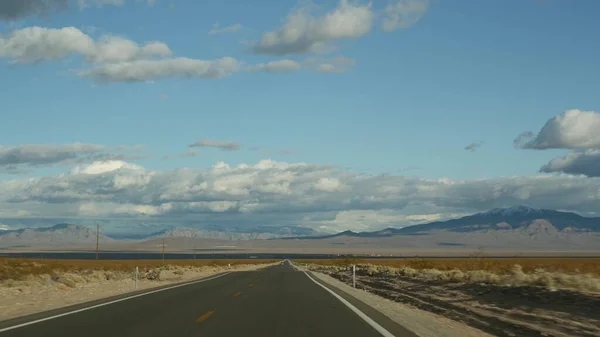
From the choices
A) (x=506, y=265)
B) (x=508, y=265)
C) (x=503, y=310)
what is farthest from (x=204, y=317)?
(x=506, y=265)

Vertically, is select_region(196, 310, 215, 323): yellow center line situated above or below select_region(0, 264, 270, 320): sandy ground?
below

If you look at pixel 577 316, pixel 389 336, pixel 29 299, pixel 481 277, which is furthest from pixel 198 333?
pixel 481 277

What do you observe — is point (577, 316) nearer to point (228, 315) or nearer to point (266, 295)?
point (228, 315)

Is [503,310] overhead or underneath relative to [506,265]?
underneath

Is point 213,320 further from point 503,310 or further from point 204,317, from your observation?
point 503,310

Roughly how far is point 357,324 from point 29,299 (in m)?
16.6

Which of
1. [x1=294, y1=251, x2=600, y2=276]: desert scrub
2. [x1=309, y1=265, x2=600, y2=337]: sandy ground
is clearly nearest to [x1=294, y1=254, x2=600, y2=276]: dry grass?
[x1=294, y1=251, x2=600, y2=276]: desert scrub

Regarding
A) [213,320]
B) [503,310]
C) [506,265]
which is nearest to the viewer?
[213,320]

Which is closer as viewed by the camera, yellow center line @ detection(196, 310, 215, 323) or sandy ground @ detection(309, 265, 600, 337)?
yellow center line @ detection(196, 310, 215, 323)

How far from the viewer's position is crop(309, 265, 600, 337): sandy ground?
59.2 feet

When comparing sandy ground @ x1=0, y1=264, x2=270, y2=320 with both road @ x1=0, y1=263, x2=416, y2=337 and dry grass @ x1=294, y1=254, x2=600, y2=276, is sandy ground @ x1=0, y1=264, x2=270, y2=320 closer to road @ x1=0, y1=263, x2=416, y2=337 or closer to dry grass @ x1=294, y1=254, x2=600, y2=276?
road @ x1=0, y1=263, x2=416, y2=337

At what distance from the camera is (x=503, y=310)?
24344 millimetres

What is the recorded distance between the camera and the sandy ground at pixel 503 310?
18.0 meters

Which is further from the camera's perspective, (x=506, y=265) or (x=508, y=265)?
(x=506, y=265)
